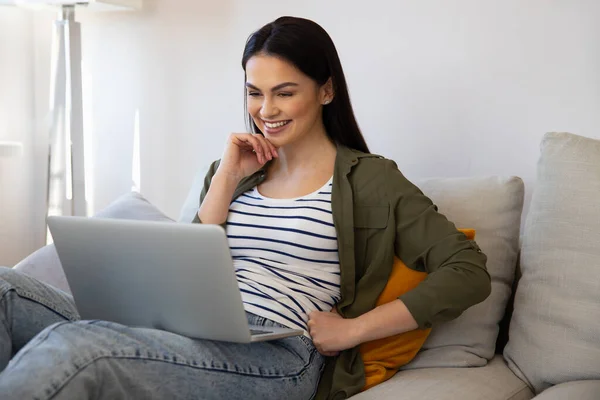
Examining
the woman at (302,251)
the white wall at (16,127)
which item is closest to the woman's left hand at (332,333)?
the woman at (302,251)

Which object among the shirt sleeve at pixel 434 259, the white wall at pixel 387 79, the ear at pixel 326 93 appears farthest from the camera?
the white wall at pixel 387 79

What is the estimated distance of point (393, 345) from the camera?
1.65m

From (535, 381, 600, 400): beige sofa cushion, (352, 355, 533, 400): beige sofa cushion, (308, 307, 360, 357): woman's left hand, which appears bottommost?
(352, 355, 533, 400): beige sofa cushion

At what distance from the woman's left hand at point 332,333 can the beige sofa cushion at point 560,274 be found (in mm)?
343

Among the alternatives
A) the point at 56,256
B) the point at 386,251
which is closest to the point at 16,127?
the point at 56,256

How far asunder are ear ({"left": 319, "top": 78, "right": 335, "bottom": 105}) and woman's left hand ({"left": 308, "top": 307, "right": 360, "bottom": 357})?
0.47m

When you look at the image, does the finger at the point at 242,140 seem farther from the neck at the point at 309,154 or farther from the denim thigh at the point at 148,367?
the denim thigh at the point at 148,367

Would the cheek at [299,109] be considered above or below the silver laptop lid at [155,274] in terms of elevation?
above

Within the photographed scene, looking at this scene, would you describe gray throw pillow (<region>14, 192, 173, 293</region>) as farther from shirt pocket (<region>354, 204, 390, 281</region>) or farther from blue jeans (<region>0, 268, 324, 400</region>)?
shirt pocket (<region>354, 204, 390, 281</region>)

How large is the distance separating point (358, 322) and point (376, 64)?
91cm

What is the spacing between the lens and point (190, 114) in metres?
2.71

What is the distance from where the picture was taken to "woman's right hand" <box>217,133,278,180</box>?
181cm

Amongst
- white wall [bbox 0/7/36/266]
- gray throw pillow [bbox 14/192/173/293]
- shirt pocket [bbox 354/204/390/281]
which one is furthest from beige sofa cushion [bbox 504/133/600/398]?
white wall [bbox 0/7/36/266]

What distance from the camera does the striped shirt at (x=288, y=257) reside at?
162cm
